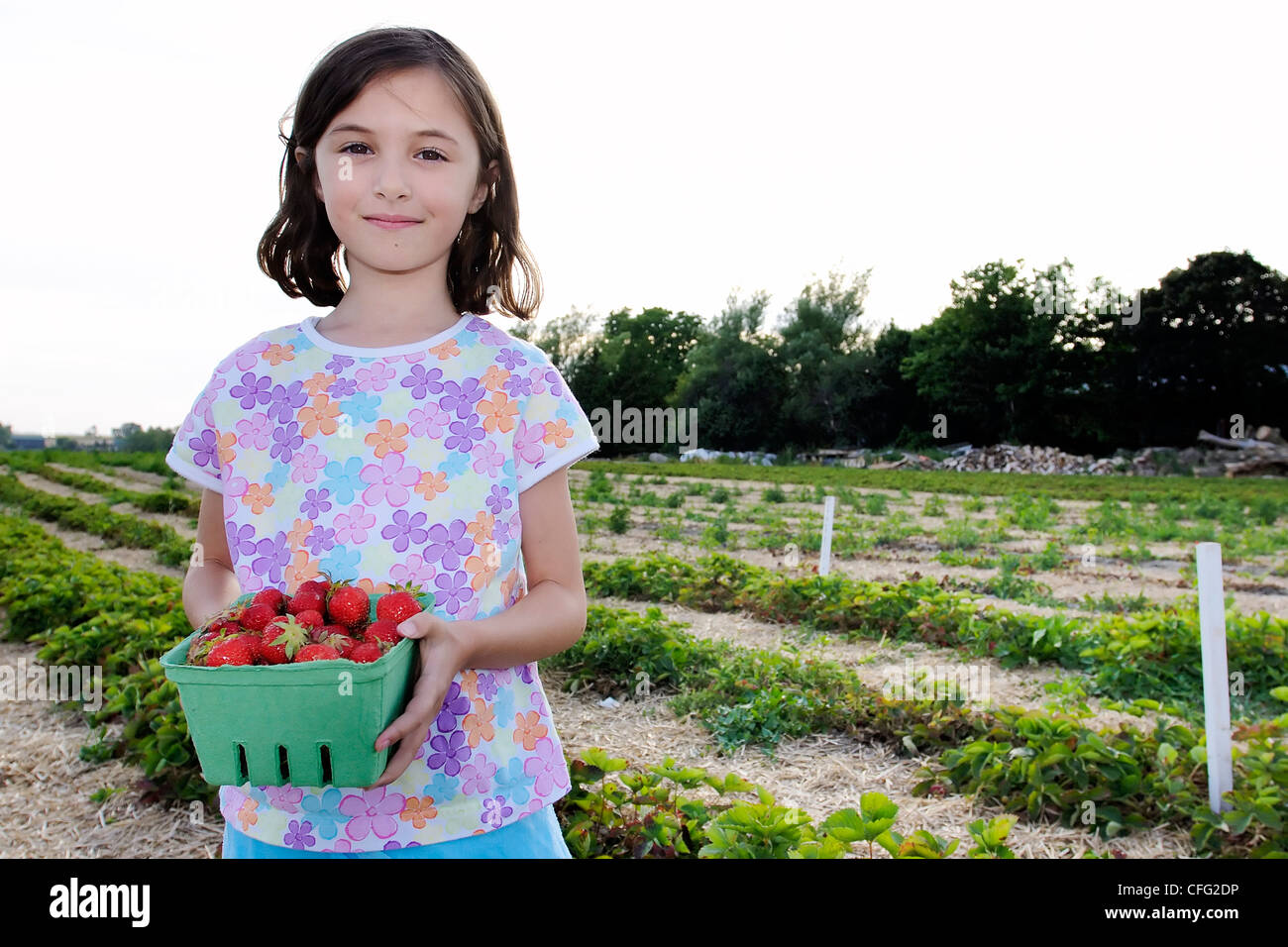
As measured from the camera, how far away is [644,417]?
92.8 feet

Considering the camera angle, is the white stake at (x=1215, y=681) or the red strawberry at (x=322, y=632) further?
the white stake at (x=1215, y=681)

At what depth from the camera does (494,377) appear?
1.37 meters

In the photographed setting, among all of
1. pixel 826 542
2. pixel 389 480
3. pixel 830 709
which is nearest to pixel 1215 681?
pixel 830 709

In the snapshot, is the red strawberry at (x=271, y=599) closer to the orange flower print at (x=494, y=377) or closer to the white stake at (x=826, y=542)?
the orange flower print at (x=494, y=377)

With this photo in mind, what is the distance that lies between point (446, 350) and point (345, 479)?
0.23m

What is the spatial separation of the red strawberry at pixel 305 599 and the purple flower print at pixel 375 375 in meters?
0.29

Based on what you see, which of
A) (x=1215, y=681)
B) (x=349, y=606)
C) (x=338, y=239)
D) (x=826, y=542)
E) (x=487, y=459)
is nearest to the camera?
(x=349, y=606)

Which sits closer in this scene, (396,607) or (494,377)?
(396,607)

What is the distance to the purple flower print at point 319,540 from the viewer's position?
131 centimetres

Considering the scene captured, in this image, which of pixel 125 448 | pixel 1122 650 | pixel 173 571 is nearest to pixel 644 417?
pixel 125 448

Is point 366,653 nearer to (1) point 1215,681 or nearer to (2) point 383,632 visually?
(2) point 383,632

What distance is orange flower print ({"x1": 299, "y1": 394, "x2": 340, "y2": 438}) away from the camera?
1339 mm

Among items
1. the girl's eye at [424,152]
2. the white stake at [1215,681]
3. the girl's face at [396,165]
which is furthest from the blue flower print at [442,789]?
the white stake at [1215,681]
